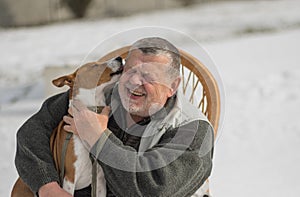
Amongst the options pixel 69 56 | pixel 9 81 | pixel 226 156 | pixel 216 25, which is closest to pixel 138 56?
pixel 226 156

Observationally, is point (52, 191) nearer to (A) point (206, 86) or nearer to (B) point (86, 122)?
(B) point (86, 122)

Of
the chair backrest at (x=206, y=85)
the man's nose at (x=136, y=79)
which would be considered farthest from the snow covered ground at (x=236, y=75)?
the man's nose at (x=136, y=79)

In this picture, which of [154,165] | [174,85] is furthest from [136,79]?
[154,165]

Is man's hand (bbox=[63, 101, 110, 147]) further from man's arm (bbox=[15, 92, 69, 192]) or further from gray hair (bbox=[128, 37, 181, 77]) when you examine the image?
gray hair (bbox=[128, 37, 181, 77])

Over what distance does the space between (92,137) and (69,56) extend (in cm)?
423

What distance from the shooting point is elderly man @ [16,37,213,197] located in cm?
184

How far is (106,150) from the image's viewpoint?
1.86 metres

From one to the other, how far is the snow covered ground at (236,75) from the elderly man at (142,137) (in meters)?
1.14

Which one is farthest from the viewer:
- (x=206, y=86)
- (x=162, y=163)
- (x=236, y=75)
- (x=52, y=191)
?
(x=236, y=75)

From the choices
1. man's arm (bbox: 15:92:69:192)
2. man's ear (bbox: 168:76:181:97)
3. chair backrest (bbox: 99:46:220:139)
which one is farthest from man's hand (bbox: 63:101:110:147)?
chair backrest (bbox: 99:46:220:139)

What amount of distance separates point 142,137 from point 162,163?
149 mm

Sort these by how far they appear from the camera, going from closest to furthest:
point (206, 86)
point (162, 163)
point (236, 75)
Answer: point (162, 163) < point (206, 86) < point (236, 75)

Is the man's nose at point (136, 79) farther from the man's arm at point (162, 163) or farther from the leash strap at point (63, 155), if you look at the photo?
the leash strap at point (63, 155)

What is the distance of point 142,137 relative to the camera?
1950 mm
